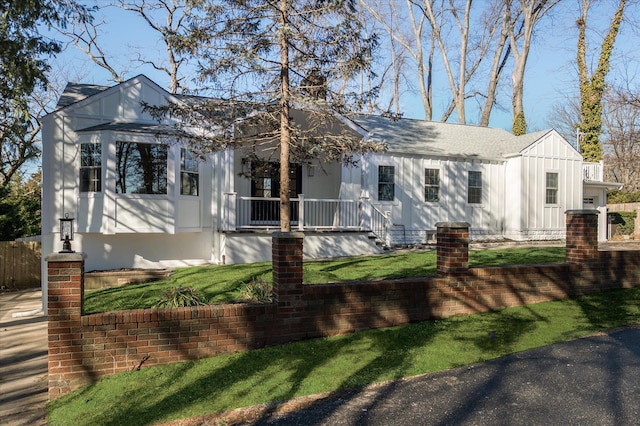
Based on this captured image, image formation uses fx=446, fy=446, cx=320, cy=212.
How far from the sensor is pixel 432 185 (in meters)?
15.9

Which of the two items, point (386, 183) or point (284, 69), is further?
point (386, 183)

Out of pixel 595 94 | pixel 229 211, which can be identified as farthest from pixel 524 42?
pixel 229 211

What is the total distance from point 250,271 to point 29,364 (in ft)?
13.9

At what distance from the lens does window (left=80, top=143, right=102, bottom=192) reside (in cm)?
1136

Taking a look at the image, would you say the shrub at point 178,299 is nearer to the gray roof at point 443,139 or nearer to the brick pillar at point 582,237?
the brick pillar at point 582,237

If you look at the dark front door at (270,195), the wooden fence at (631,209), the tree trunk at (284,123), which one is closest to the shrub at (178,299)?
the tree trunk at (284,123)

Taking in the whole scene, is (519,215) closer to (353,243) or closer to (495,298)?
(353,243)

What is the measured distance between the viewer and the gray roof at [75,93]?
12038 mm

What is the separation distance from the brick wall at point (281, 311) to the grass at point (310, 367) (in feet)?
0.58

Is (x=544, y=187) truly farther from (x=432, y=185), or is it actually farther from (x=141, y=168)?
(x=141, y=168)

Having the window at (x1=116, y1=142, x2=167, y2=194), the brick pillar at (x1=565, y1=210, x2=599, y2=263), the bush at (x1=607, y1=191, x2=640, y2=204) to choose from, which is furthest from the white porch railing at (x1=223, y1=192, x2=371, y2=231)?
the bush at (x1=607, y1=191, x2=640, y2=204)

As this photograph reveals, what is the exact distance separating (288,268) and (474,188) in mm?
12740

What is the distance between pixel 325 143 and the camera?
8469 mm

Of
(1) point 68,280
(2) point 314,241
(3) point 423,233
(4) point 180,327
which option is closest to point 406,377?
(4) point 180,327
